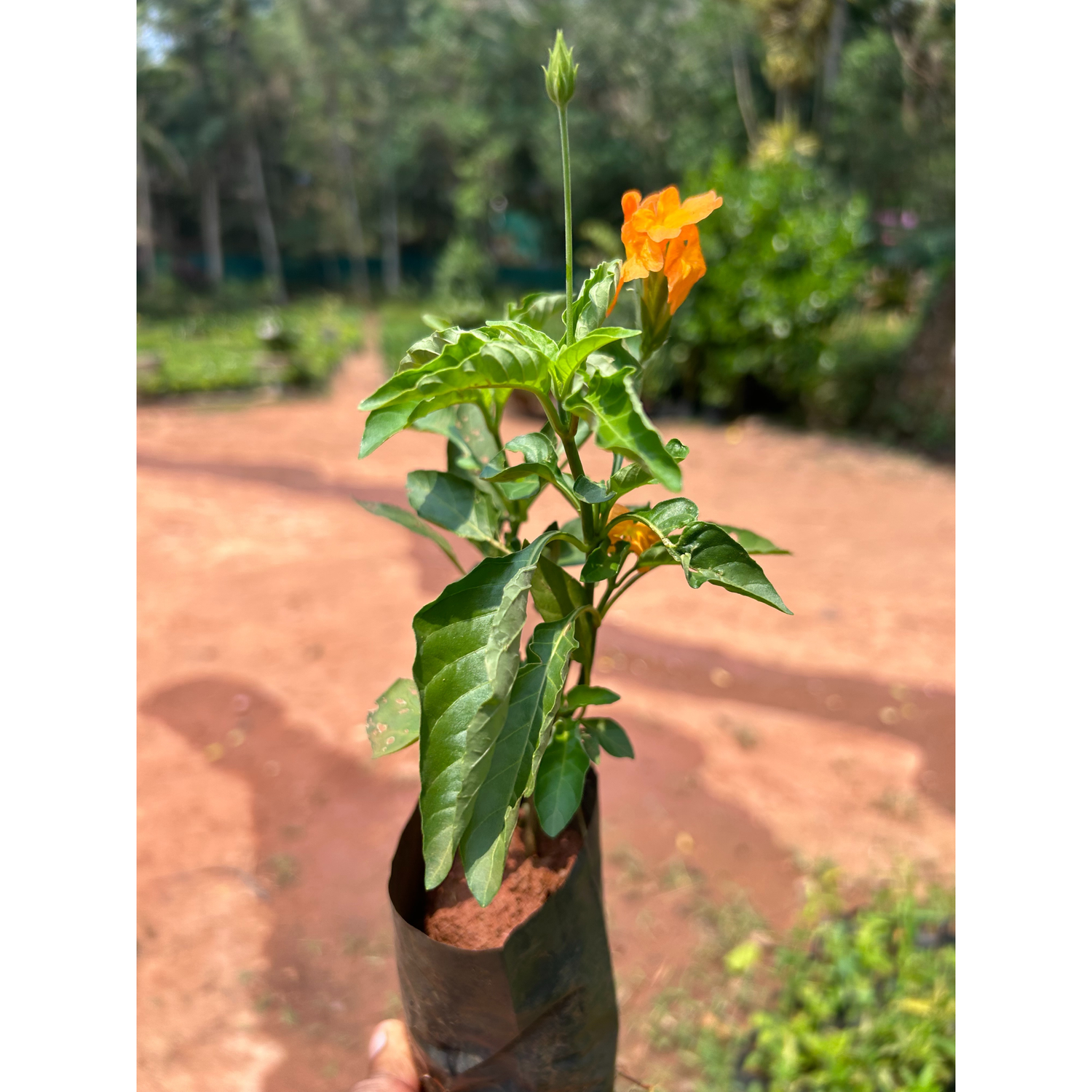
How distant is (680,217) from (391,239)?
69.9ft

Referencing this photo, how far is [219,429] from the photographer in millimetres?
8750

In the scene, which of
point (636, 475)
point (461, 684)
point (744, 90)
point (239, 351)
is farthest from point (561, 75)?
point (744, 90)

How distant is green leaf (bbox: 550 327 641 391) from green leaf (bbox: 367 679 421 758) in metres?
0.40

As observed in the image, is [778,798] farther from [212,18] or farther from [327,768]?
[212,18]

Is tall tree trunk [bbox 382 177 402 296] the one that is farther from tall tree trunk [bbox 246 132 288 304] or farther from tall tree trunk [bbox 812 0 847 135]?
tall tree trunk [bbox 812 0 847 135]

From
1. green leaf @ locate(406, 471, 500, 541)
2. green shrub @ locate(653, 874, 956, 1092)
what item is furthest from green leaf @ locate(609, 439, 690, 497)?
green shrub @ locate(653, 874, 956, 1092)

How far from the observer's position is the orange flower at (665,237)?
84 centimetres

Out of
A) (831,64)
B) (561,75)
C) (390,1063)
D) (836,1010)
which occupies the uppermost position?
(831,64)

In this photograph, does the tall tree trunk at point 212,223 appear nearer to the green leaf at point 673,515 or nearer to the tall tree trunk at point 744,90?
the tall tree trunk at point 744,90

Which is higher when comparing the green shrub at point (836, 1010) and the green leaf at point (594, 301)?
the green leaf at point (594, 301)

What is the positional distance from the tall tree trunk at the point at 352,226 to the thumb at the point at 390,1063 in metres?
20.3

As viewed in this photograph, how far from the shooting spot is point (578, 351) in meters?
0.85

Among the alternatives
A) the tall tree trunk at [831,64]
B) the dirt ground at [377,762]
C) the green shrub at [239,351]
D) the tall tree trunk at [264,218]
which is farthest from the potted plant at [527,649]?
the tall tree trunk at [264,218]

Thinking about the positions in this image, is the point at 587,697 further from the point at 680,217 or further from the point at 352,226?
the point at 352,226
